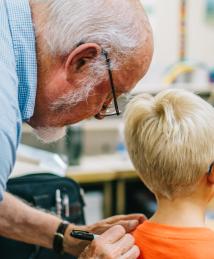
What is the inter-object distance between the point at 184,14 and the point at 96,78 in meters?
2.48

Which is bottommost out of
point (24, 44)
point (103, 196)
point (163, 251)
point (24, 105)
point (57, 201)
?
point (103, 196)

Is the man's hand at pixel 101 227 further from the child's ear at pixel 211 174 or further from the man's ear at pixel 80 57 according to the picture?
the man's ear at pixel 80 57

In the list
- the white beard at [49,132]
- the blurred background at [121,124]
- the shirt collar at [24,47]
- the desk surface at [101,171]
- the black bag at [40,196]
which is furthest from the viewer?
the blurred background at [121,124]

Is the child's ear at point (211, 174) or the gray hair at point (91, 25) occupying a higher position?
the gray hair at point (91, 25)

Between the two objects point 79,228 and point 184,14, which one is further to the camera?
point 184,14

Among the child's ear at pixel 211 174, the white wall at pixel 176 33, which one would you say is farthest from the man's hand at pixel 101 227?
the white wall at pixel 176 33

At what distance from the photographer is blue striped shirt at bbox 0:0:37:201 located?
961mm

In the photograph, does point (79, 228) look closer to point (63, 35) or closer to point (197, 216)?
point (197, 216)

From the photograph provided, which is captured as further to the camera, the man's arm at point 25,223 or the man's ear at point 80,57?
the man's arm at point 25,223

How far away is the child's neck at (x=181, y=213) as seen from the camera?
121 centimetres

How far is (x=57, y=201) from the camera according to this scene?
1606 mm

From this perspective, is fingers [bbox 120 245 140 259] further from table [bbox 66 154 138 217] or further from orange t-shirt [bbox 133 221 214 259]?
table [bbox 66 154 138 217]

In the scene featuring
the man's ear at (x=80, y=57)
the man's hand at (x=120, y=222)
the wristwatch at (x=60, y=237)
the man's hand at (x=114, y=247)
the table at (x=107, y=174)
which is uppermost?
the man's ear at (x=80, y=57)

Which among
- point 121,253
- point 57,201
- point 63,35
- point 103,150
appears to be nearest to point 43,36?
point 63,35
